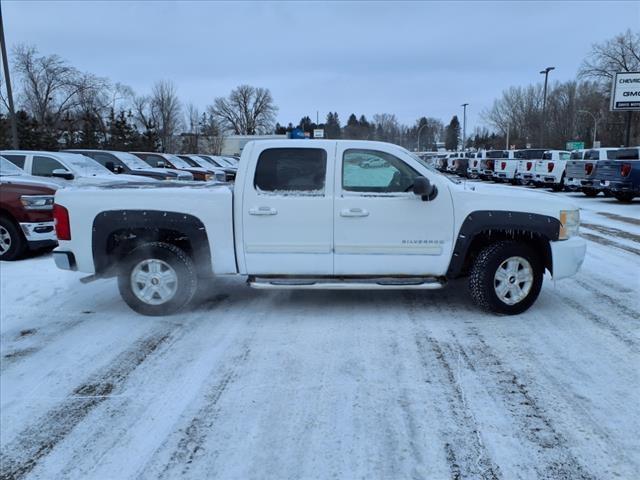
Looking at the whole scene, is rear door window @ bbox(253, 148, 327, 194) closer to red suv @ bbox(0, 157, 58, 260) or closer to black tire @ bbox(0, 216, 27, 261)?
red suv @ bbox(0, 157, 58, 260)

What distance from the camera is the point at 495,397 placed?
3695mm

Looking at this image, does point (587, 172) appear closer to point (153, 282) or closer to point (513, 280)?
point (513, 280)

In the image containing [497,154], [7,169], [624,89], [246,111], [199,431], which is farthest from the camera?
[246,111]

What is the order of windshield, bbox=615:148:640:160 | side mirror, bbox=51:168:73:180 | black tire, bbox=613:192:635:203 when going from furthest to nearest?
windshield, bbox=615:148:640:160 → black tire, bbox=613:192:635:203 → side mirror, bbox=51:168:73:180

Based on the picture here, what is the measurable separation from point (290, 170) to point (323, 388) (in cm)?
242

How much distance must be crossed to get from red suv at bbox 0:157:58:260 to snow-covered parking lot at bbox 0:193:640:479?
2.40m

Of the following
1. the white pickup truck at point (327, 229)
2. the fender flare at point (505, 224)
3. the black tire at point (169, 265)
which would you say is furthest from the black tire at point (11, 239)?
the fender flare at point (505, 224)

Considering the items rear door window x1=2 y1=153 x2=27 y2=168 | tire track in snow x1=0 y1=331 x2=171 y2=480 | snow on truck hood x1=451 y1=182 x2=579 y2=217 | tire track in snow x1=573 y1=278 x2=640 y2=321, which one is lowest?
tire track in snow x1=0 y1=331 x2=171 y2=480

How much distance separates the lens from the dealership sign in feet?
65.6

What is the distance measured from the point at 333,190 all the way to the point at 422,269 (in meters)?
1.23

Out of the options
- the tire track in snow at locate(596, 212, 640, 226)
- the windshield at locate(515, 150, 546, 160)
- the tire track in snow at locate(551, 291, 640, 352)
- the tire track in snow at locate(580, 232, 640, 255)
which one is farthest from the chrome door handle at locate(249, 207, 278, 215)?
the windshield at locate(515, 150, 546, 160)

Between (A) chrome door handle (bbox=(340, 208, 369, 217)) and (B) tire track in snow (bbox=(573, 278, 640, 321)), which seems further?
(B) tire track in snow (bbox=(573, 278, 640, 321))

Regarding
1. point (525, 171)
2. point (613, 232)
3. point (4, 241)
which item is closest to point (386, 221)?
point (4, 241)

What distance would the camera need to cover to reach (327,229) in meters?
5.30
